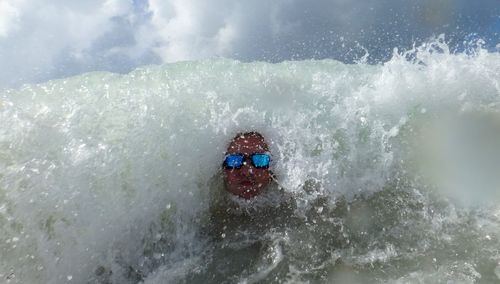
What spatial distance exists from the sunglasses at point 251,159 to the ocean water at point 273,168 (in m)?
0.42

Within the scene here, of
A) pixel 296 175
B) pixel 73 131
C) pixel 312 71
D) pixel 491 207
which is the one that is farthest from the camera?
pixel 312 71

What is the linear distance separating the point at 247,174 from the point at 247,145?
36 cm

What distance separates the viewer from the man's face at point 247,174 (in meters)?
5.00

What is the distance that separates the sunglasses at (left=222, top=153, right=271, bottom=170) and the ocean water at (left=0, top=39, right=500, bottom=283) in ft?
1.39

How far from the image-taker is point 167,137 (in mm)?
5496

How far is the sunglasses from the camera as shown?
4938 mm

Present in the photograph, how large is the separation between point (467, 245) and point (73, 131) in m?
4.34

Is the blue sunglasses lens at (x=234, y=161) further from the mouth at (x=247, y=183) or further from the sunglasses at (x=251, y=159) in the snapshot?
the mouth at (x=247, y=183)

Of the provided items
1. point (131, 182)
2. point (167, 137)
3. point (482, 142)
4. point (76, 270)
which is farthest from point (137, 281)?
point (482, 142)

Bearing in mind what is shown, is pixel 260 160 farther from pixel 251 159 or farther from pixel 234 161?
pixel 234 161

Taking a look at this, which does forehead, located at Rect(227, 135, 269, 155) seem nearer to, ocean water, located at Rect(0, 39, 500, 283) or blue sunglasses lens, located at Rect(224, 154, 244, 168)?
blue sunglasses lens, located at Rect(224, 154, 244, 168)

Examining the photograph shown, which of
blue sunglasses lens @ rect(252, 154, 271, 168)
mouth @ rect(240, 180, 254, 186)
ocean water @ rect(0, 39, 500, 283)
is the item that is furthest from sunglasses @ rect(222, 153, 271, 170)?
ocean water @ rect(0, 39, 500, 283)

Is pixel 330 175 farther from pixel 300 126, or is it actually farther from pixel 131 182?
pixel 131 182

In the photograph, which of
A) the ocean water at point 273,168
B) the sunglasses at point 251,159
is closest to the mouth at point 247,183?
the sunglasses at point 251,159
